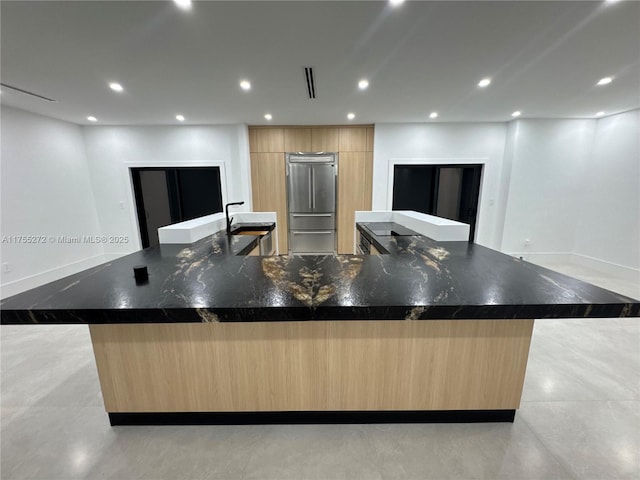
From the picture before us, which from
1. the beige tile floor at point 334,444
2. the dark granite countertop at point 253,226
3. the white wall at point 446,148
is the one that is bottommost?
the beige tile floor at point 334,444

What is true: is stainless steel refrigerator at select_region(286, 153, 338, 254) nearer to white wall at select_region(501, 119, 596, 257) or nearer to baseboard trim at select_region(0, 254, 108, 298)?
white wall at select_region(501, 119, 596, 257)

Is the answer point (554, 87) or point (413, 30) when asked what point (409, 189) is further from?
point (413, 30)

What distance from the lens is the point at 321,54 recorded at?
2182 mm

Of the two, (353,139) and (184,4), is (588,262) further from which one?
(184,4)

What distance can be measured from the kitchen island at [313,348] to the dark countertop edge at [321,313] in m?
0.05

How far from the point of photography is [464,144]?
4594 millimetres

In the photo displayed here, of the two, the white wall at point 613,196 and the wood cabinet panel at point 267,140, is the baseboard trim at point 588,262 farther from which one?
the wood cabinet panel at point 267,140

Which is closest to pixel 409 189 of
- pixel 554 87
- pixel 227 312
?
pixel 554 87

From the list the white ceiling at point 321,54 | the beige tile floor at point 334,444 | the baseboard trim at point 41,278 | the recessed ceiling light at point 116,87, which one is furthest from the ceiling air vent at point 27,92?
the beige tile floor at point 334,444

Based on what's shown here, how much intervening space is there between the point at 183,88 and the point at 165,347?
2982mm

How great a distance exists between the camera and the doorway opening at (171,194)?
483cm

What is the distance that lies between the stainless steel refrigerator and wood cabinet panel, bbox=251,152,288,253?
144 millimetres

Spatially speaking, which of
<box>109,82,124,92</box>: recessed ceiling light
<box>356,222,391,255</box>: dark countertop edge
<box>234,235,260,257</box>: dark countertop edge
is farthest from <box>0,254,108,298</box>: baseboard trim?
<box>356,222,391,255</box>: dark countertop edge

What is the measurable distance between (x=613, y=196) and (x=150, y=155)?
818 centimetres
